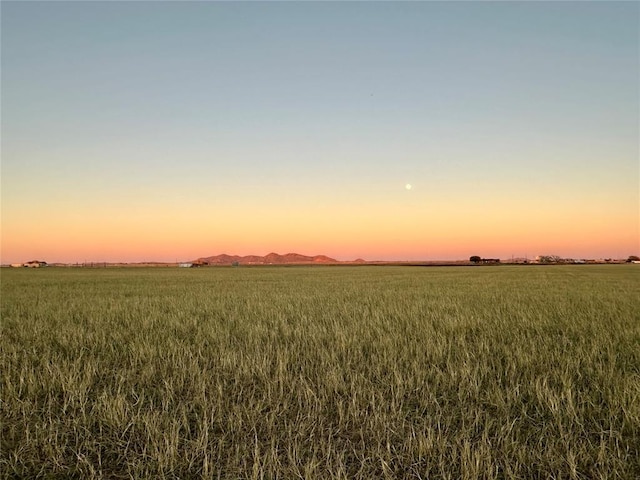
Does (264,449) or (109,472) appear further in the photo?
(264,449)

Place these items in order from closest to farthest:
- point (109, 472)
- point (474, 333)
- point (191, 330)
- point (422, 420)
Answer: point (109, 472) < point (422, 420) < point (474, 333) < point (191, 330)

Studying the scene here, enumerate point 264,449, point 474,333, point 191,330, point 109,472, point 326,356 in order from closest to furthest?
point 109,472 → point 264,449 → point 326,356 → point 474,333 → point 191,330

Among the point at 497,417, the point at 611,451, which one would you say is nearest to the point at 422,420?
the point at 497,417

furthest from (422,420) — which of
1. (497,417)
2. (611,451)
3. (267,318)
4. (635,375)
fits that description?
(267,318)

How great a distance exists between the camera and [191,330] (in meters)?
9.16

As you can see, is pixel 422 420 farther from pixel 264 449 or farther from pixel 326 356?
pixel 326 356

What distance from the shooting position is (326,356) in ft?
20.8

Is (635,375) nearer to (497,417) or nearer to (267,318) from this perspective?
(497,417)

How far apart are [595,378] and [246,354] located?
4686 millimetres

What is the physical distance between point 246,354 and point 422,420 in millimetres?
3376

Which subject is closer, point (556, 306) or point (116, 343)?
point (116, 343)

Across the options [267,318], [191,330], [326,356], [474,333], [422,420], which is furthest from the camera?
[267,318]

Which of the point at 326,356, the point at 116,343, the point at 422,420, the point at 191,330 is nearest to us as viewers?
the point at 422,420

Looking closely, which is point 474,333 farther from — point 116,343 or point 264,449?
point 116,343
